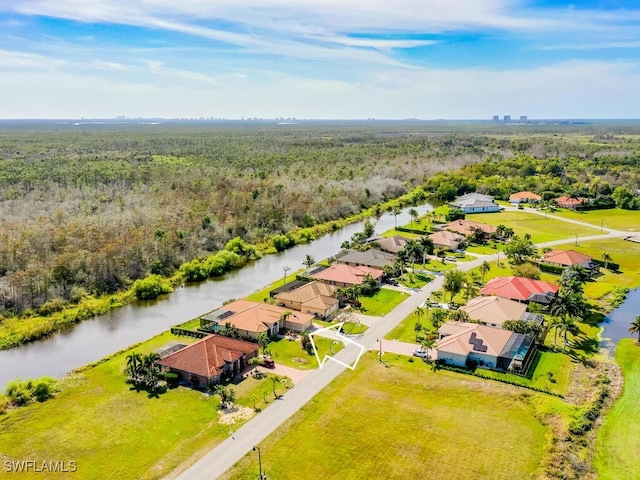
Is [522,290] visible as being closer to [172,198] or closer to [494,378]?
[494,378]

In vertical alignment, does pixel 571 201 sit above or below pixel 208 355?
above

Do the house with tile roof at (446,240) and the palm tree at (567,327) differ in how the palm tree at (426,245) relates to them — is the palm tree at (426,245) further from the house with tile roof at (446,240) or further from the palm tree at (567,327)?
the palm tree at (567,327)

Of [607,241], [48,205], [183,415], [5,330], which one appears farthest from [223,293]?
[607,241]

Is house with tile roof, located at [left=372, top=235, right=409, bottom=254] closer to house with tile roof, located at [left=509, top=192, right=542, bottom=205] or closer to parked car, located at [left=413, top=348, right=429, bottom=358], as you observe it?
parked car, located at [left=413, top=348, right=429, bottom=358]

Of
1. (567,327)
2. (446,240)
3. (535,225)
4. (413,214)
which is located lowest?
(535,225)

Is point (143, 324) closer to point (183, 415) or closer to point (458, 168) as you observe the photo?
point (183, 415)

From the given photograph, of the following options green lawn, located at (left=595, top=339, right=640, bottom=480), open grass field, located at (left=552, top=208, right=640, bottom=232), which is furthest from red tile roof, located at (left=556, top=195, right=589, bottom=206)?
green lawn, located at (left=595, top=339, right=640, bottom=480)

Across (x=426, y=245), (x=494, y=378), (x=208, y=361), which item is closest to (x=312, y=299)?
(x=208, y=361)
